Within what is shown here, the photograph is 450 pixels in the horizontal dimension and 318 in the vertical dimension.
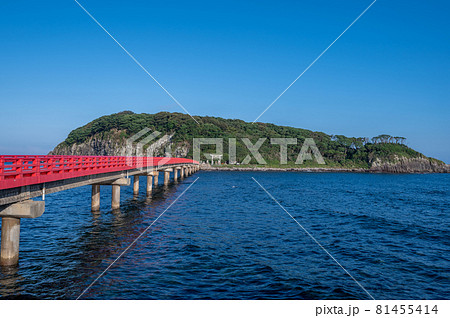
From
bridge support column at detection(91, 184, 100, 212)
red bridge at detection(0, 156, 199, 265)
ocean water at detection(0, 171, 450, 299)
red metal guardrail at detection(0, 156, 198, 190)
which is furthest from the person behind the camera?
bridge support column at detection(91, 184, 100, 212)

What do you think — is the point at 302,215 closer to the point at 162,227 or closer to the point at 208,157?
the point at 162,227

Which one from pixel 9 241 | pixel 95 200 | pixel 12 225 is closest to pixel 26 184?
pixel 12 225

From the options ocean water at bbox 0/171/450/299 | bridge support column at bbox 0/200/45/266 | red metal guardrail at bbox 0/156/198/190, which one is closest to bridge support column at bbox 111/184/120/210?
ocean water at bbox 0/171/450/299

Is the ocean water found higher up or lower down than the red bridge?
lower down

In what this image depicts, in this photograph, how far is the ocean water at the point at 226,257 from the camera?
12.2 metres

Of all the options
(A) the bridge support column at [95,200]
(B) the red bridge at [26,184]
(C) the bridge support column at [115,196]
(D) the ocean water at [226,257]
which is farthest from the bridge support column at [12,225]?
(C) the bridge support column at [115,196]

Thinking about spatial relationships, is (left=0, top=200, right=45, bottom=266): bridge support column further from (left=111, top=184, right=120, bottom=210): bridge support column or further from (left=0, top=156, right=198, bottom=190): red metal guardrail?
(left=111, top=184, right=120, bottom=210): bridge support column

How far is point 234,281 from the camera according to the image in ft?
42.8

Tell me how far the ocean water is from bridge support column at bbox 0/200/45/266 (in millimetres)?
623

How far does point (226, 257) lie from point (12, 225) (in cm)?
981

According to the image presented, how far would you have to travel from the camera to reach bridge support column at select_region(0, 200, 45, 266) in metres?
13.5

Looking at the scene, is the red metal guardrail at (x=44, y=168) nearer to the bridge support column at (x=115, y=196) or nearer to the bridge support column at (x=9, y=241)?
the bridge support column at (x=9, y=241)

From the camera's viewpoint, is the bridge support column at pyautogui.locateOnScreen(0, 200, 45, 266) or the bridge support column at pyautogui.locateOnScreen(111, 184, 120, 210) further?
the bridge support column at pyautogui.locateOnScreen(111, 184, 120, 210)

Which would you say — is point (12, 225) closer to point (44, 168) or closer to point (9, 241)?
point (9, 241)
